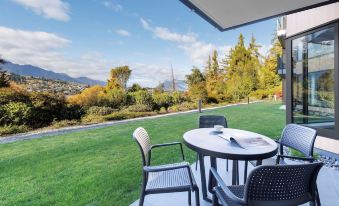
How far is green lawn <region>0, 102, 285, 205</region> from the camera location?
293 cm

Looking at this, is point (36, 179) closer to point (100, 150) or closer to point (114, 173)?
point (114, 173)

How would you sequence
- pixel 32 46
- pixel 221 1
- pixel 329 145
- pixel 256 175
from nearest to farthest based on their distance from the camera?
pixel 256 175 < pixel 221 1 < pixel 329 145 < pixel 32 46

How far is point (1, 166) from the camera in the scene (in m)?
4.13

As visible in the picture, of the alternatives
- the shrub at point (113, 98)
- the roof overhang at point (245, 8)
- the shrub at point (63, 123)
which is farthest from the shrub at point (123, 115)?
the roof overhang at point (245, 8)

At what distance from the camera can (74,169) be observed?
3934 mm

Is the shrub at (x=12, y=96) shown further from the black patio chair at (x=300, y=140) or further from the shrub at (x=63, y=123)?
the black patio chair at (x=300, y=140)

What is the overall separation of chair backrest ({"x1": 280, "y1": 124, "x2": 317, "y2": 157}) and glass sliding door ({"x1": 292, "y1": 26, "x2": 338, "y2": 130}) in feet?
7.84

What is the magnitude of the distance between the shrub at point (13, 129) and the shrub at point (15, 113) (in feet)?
0.65

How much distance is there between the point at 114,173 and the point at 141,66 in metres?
11.0

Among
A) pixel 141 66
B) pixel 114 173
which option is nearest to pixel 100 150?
pixel 114 173

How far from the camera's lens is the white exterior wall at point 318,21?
14.3ft

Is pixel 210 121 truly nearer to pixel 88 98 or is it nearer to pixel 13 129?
pixel 13 129

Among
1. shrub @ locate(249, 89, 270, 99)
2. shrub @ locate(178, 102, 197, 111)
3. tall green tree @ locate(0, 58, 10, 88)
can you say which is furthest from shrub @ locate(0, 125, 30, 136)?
shrub @ locate(249, 89, 270, 99)

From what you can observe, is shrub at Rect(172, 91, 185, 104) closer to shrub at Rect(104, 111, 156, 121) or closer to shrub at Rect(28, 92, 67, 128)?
shrub at Rect(104, 111, 156, 121)
